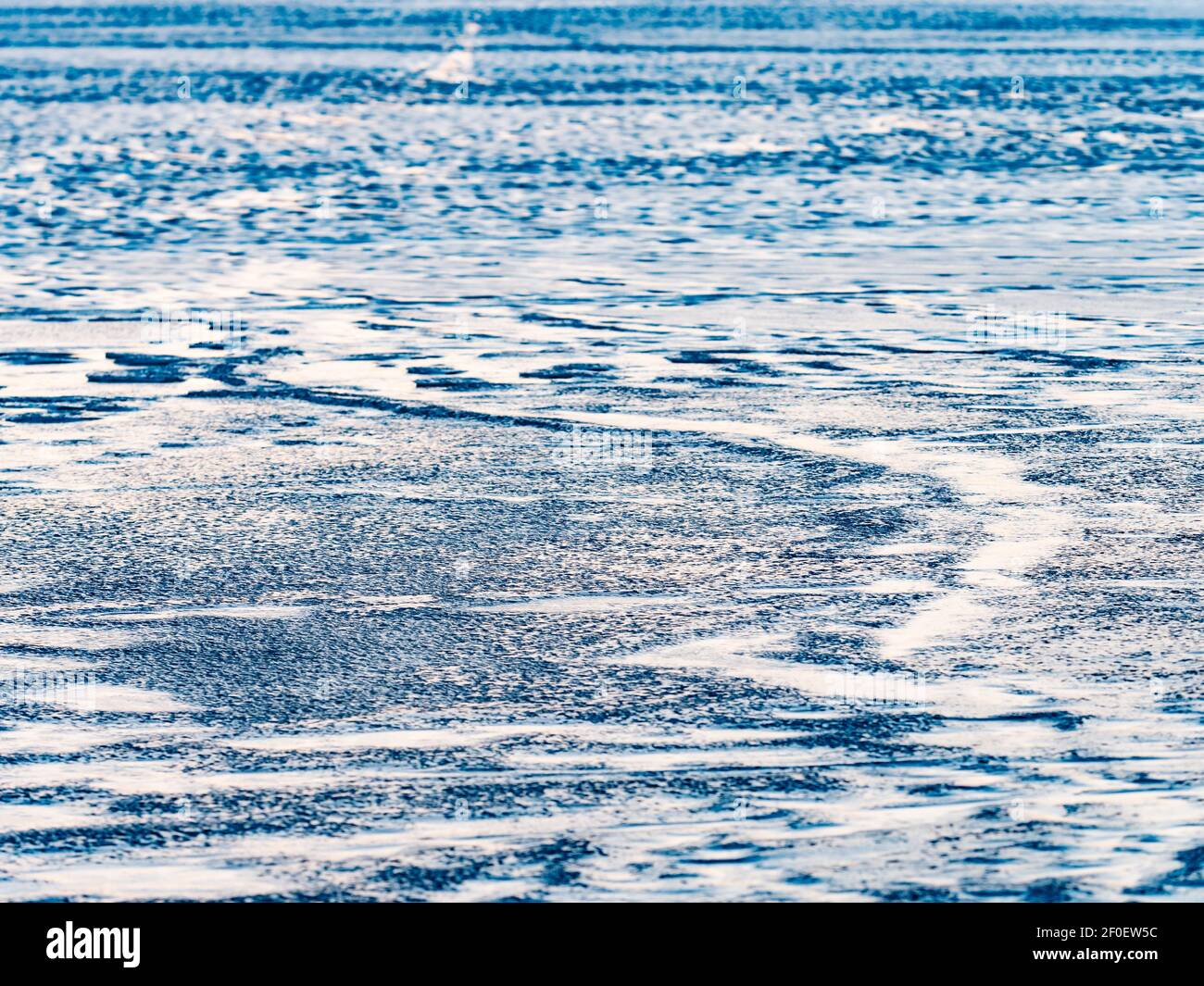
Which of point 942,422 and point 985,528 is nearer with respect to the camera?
point 985,528

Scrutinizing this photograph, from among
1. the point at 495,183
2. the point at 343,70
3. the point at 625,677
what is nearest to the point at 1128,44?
the point at 343,70

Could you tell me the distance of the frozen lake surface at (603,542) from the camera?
390 centimetres

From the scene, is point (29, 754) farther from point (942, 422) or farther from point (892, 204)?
point (892, 204)

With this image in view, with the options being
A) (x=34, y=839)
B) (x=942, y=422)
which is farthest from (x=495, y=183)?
(x=34, y=839)

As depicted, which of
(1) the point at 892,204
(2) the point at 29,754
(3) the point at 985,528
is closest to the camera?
(2) the point at 29,754

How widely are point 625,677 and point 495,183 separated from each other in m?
10.3

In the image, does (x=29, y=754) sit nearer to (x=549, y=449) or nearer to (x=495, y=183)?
(x=549, y=449)

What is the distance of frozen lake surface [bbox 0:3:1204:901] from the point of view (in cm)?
390

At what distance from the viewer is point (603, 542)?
577 centimetres

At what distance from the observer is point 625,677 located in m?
4.67

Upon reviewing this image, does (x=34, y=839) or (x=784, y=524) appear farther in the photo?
(x=784, y=524)
